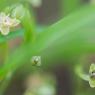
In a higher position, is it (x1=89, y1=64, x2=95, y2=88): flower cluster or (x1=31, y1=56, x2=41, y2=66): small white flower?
(x1=31, y1=56, x2=41, y2=66): small white flower

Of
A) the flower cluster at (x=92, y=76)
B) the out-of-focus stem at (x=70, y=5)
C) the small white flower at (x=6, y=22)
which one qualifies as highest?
the small white flower at (x=6, y=22)

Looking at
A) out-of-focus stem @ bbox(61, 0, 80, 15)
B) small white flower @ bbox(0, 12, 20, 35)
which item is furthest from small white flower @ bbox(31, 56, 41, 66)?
out-of-focus stem @ bbox(61, 0, 80, 15)

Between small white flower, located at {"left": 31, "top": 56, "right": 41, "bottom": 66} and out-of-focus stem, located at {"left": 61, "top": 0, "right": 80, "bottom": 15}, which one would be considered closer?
small white flower, located at {"left": 31, "top": 56, "right": 41, "bottom": 66}

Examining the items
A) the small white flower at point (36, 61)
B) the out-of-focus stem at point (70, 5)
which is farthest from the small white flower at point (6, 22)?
the out-of-focus stem at point (70, 5)

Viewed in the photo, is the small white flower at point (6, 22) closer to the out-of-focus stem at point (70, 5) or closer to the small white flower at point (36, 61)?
the small white flower at point (36, 61)

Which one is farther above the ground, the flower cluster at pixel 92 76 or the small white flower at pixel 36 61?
the small white flower at pixel 36 61

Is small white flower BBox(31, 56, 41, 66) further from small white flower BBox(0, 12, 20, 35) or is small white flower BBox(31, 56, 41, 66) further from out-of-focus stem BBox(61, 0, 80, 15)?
out-of-focus stem BBox(61, 0, 80, 15)

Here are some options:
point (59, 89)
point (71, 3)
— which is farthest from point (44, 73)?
point (71, 3)

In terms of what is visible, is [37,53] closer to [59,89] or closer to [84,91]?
[84,91]

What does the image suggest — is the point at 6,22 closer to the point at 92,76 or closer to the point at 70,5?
the point at 92,76
